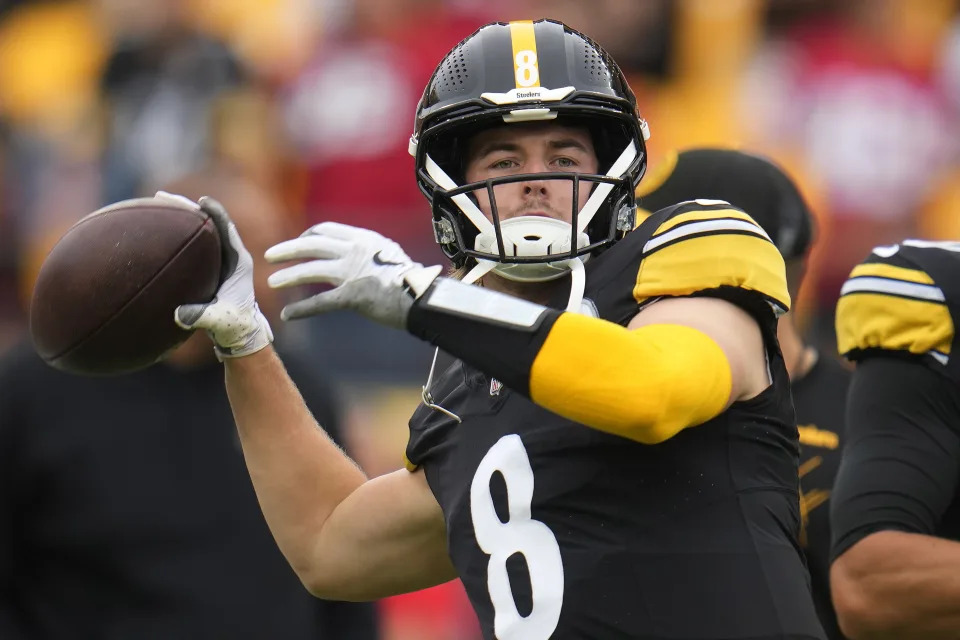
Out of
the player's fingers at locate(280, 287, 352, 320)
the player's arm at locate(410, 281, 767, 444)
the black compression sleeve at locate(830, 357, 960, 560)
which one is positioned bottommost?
the black compression sleeve at locate(830, 357, 960, 560)

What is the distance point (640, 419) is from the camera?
7.00ft

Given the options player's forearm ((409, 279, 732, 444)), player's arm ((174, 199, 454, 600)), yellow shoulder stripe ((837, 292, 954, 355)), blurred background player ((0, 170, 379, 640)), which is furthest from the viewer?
blurred background player ((0, 170, 379, 640))

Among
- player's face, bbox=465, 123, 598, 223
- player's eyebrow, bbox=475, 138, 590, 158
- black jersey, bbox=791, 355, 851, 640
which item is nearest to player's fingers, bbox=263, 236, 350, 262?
player's face, bbox=465, 123, 598, 223

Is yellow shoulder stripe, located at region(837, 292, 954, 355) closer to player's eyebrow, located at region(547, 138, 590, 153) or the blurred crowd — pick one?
player's eyebrow, located at region(547, 138, 590, 153)

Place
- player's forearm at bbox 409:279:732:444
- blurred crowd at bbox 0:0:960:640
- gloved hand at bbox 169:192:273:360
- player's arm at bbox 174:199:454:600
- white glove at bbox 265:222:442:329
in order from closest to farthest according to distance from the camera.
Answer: player's forearm at bbox 409:279:732:444 → white glove at bbox 265:222:442:329 → gloved hand at bbox 169:192:273:360 → player's arm at bbox 174:199:454:600 → blurred crowd at bbox 0:0:960:640

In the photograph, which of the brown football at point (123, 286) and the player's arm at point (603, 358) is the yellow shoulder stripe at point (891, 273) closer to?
the player's arm at point (603, 358)

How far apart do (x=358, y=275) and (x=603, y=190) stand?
0.47m

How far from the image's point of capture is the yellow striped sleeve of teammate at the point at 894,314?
2852 millimetres

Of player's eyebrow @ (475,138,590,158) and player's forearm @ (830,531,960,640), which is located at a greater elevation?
player's eyebrow @ (475,138,590,158)

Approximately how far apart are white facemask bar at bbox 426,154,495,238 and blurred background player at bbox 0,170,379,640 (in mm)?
1444

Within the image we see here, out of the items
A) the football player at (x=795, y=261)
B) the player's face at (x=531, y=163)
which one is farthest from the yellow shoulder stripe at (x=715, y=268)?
the football player at (x=795, y=261)

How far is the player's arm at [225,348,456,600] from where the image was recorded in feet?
8.93

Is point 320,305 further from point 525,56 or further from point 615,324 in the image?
point 525,56

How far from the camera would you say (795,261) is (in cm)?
351
